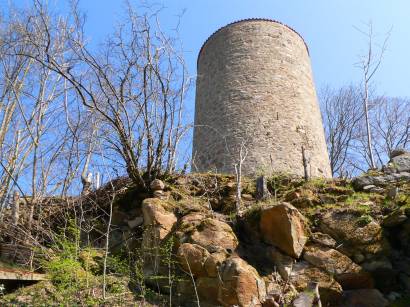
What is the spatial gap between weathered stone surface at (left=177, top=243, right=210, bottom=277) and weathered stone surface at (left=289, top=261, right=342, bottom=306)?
1043mm

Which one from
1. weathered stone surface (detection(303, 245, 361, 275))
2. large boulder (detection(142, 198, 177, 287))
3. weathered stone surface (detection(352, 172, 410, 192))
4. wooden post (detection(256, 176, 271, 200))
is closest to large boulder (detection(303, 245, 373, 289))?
weathered stone surface (detection(303, 245, 361, 275))

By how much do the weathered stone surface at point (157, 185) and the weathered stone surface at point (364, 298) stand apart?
10.4 ft

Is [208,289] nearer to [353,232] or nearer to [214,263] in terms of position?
[214,263]

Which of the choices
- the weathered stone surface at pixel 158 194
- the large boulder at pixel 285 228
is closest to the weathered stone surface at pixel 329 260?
the large boulder at pixel 285 228

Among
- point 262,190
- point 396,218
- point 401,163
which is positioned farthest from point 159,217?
point 401,163

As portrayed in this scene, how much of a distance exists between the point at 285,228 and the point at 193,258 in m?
1.20

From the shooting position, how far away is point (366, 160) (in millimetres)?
16031

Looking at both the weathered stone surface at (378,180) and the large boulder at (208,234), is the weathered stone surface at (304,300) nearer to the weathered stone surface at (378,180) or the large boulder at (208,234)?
the large boulder at (208,234)

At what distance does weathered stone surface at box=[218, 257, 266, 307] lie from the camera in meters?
4.39

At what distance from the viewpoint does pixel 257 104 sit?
976 centimetres

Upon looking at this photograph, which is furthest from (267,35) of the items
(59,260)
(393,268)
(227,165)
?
(59,260)

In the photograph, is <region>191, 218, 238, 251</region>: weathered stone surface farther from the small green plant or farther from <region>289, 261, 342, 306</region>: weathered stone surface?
the small green plant

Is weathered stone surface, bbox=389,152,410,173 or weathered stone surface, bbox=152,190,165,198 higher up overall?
weathered stone surface, bbox=389,152,410,173

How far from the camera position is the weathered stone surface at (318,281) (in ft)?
15.3
